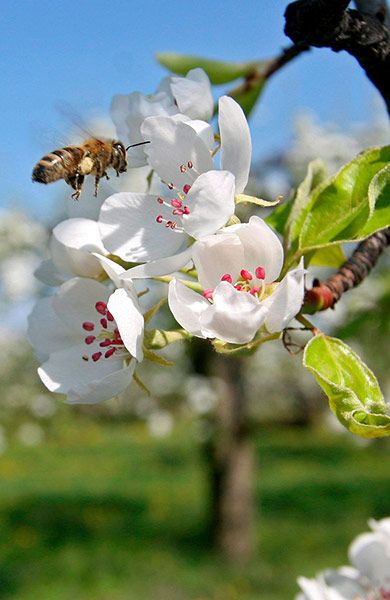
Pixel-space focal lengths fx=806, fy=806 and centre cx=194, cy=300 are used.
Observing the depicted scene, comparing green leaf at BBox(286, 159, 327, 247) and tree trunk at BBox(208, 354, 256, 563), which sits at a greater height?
green leaf at BBox(286, 159, 327, 247)

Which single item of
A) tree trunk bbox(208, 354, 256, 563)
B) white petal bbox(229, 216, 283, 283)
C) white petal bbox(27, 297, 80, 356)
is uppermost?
white petal bbox(229, 216, 283, 283)

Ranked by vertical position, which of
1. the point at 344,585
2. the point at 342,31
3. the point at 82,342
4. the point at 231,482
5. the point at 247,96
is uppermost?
the point at 342,31

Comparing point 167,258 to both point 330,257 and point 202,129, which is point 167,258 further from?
point 330,257

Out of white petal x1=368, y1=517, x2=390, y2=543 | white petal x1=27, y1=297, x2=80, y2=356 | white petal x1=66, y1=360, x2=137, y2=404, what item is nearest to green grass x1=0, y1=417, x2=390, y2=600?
white petal x1=368, y1=517, x2=390, y2=543

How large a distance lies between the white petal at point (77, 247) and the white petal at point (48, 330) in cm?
5

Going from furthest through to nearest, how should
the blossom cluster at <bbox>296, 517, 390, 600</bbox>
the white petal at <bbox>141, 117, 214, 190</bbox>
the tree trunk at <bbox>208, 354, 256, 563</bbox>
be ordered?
the tree trunk at <bbox>208, 354, 256, 563</bbox>
the blossom cluster at <bbox>296, 517, 390, 600</bbox>
the white petal at <bbox>141, 117, 214, 190</bbox>

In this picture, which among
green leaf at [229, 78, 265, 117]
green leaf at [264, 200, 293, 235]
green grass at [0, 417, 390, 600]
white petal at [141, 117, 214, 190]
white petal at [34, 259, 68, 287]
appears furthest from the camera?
green grass at [0, 417, 390, 600]

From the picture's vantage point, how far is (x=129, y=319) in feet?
2.38

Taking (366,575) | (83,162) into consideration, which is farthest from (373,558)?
(83,162)

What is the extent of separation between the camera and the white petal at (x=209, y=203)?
69cm

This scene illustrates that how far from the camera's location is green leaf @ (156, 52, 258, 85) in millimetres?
1408

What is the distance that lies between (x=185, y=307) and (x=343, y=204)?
239 millimetres

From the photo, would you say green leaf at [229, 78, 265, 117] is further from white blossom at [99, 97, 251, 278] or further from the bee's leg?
white blossom at [99, 97, 251, 278]

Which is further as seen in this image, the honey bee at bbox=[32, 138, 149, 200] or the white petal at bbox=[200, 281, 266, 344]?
the honey bee at bbox=[32, 138, 149, 200]
